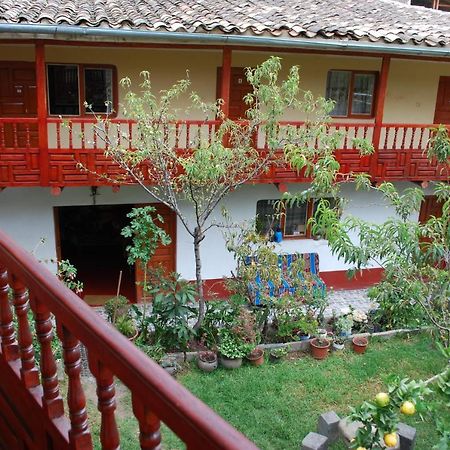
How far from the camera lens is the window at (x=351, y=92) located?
10.3 metres

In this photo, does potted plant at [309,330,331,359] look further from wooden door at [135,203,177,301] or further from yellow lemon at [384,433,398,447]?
yellow lemon at [384,433,398,447]

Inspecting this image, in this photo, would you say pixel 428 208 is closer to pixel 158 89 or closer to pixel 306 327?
pixel 306 327

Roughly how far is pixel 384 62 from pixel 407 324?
483 cm

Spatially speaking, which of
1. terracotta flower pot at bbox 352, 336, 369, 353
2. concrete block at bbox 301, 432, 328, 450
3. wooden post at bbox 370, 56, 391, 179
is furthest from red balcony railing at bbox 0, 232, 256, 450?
wooden post at bbox 370, 56, 391, 179

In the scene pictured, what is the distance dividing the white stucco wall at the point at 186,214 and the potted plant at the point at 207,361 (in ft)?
9.08

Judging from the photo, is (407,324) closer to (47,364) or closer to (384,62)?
(384,62)

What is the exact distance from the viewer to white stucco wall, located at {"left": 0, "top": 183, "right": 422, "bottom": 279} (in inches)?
354

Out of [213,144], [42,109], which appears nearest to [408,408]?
[213,144]

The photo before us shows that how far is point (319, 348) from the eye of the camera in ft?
26.0

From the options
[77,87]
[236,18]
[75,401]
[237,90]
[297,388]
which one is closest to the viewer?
[75,401]

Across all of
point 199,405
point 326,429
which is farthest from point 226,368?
point 199,405

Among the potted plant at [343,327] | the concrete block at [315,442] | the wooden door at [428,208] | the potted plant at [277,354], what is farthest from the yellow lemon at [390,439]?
the wooden door at [428,208]

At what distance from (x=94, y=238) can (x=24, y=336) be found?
1180cm

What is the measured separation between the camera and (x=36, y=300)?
189 centimetres
